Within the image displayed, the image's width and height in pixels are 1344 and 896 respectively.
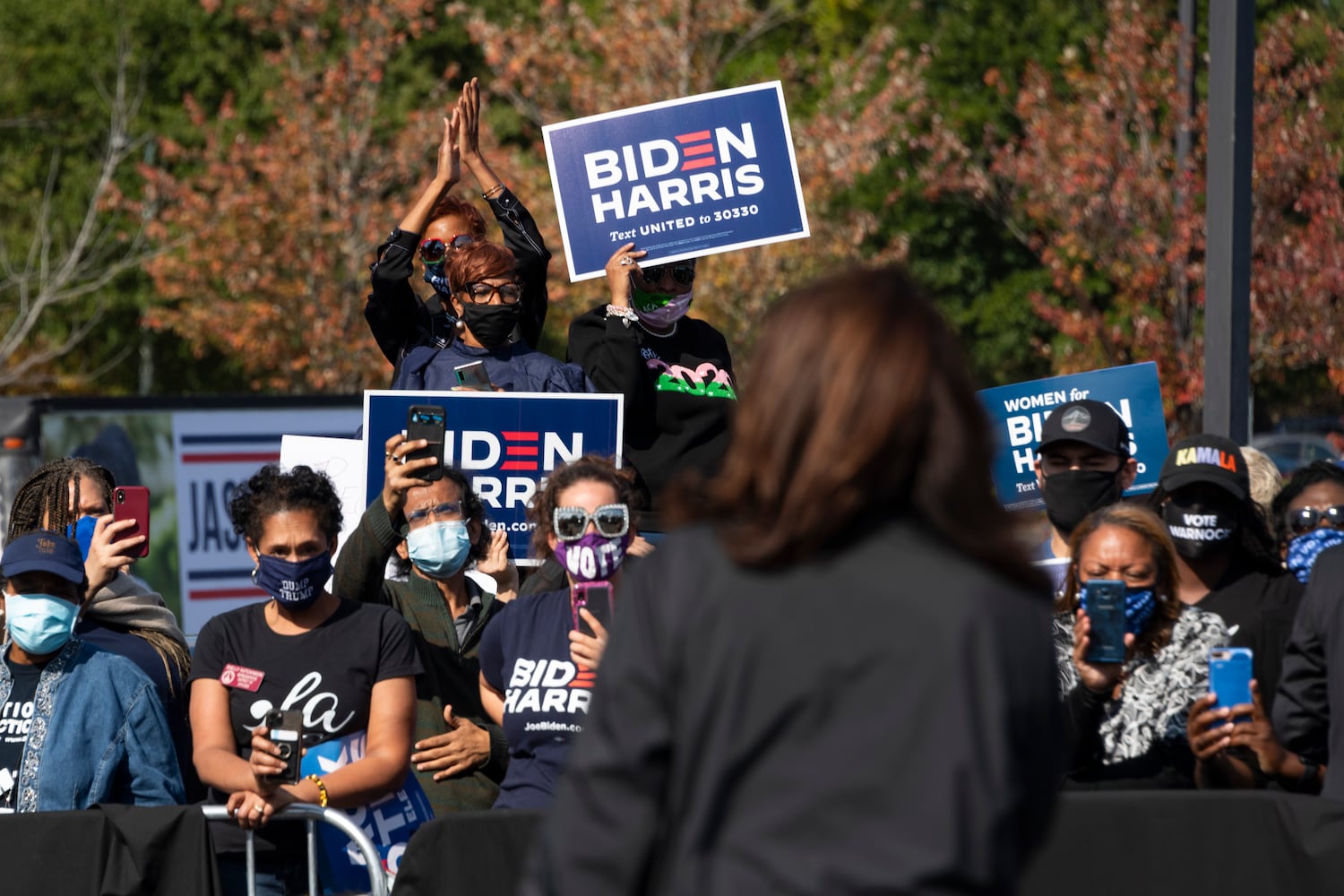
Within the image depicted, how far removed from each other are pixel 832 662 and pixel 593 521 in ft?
9.84

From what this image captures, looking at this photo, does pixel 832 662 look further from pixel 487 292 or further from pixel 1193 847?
pixel 487 292

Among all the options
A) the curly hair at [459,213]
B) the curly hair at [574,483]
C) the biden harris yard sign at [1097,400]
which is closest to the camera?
the curly hair at [574,483]

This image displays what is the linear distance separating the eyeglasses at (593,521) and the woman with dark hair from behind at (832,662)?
9.15 feet

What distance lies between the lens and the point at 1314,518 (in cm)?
651

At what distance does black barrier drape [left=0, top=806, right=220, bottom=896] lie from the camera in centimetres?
483

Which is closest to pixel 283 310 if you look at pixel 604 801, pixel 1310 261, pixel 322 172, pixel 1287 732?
pixel 322 172

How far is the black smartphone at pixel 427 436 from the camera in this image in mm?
5656

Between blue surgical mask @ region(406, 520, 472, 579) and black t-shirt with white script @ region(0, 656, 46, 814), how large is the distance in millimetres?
1305

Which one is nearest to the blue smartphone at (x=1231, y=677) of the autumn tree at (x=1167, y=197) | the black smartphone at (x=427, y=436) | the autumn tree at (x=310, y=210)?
the black smartphone at (x=427, y=436)

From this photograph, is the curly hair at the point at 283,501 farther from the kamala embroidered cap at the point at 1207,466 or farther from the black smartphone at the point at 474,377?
the kamala embroidered cap at the point at 1207,466

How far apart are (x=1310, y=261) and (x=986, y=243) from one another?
12.8 meters

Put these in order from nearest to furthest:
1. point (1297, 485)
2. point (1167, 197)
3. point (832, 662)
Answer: point (832, 662), point (1297, 485), point (1167, 197)

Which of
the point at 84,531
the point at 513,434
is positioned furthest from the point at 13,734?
the point at 513,434

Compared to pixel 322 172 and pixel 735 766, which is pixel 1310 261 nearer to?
pixel 322 172
